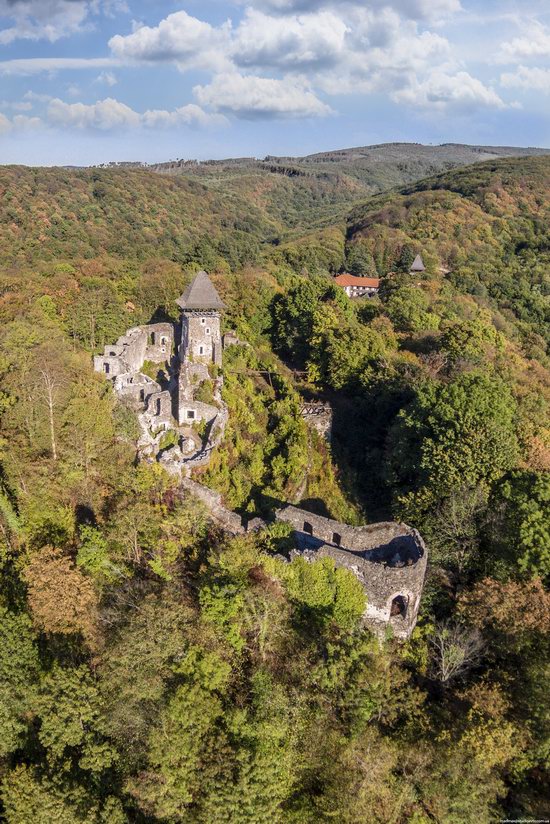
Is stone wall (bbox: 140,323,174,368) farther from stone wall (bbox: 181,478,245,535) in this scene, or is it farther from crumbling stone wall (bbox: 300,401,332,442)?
stone wall (bbox: 181,478,245,535)

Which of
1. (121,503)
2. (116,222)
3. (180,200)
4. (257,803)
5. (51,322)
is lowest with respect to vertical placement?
(257,803)

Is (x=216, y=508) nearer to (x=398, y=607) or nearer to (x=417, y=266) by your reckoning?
(x=398, y=607)

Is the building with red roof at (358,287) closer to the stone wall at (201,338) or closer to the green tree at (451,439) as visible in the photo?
the stone wall at (201,338)

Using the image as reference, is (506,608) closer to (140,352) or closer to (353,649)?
(353,649)

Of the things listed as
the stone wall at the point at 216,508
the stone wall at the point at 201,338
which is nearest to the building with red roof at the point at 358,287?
the stone wall at the point at 201,338

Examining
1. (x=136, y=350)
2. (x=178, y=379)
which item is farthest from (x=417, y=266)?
(x=178, y=379)

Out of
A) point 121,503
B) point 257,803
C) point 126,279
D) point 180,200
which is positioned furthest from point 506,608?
point 180,200
